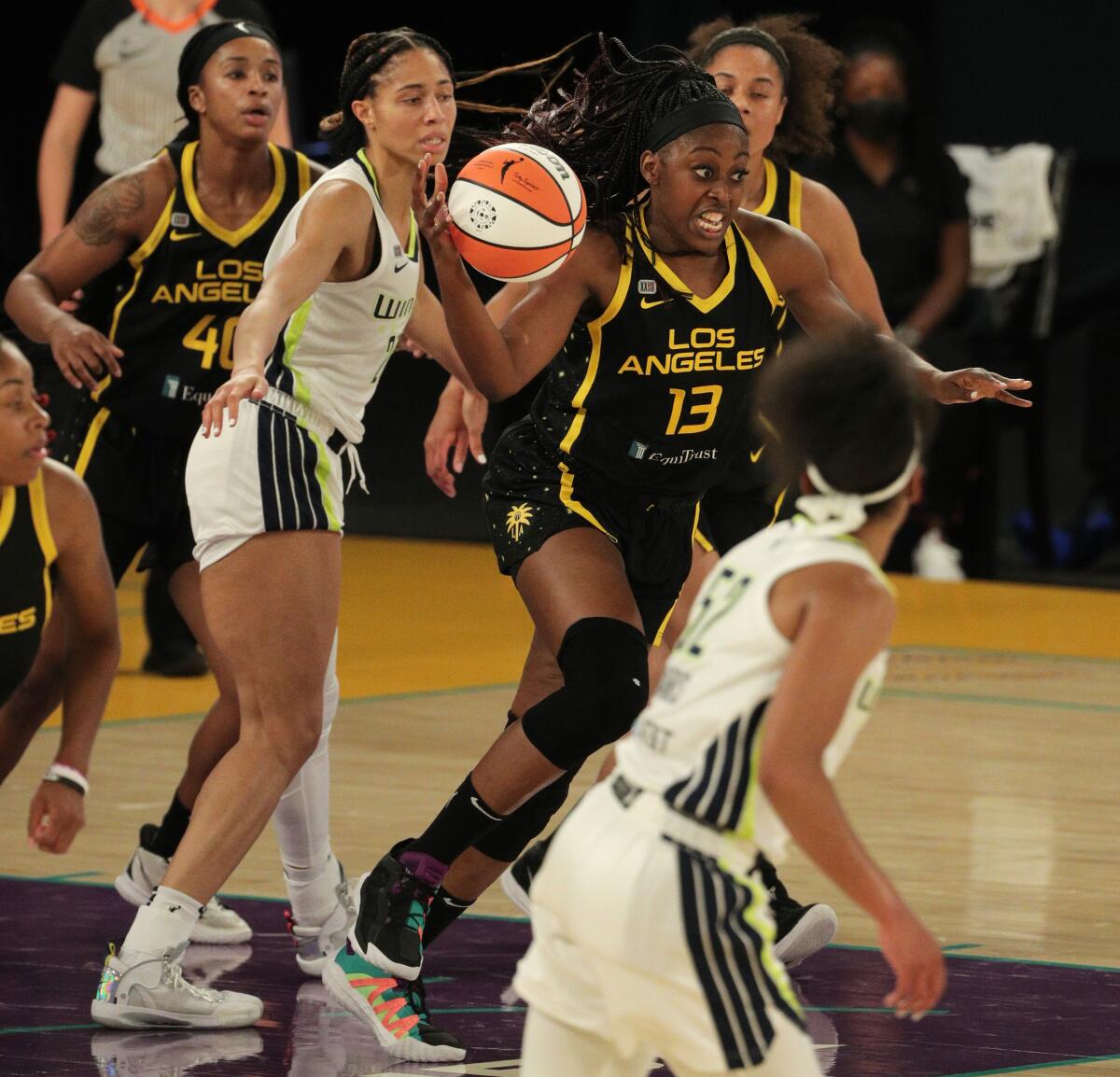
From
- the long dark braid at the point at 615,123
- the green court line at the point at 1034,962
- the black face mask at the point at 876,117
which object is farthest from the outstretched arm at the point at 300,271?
the black face mask at the point at 876,117

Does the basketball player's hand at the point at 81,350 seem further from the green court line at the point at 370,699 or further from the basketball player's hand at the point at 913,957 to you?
the basketball player's hand at the point at 913,957

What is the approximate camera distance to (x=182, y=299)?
5629 millimetres

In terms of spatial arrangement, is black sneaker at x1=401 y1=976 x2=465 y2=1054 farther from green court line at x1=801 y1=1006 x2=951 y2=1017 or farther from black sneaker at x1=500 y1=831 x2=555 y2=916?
black sneaker at x1=500 y1=831 x2=555 y2=916

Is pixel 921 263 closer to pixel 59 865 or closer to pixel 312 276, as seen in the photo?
pixel 59 865

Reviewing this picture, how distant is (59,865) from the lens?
5.82 m

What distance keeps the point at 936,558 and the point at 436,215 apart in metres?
7.54

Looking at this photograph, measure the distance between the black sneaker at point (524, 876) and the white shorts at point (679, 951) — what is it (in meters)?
2.31

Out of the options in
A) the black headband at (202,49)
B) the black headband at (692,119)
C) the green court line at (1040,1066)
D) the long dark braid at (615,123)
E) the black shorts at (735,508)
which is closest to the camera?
the green court line at (1040,1066)

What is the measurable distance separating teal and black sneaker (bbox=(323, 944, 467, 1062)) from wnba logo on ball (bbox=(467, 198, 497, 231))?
1377 millimetres

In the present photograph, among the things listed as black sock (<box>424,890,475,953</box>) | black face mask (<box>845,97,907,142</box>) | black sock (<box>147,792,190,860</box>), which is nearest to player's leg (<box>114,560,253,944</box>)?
black sock (<box>147,792,190,860</box>)

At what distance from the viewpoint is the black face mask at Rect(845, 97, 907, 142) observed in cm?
1057

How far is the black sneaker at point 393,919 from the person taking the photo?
437cm

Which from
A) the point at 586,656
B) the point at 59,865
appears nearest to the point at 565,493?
the point at 586,656

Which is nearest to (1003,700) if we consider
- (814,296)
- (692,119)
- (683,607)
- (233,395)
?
(683,607)
